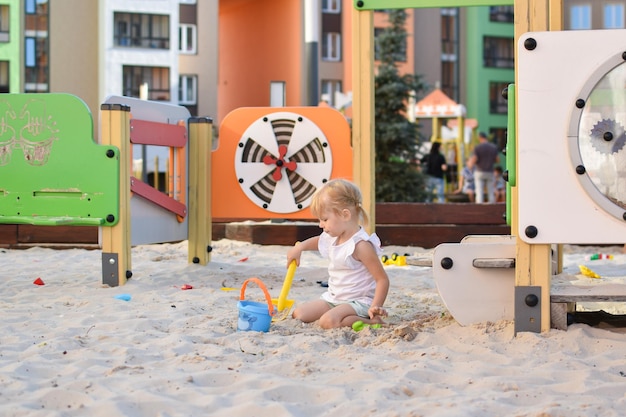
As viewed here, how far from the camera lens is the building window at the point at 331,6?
3562 centimetres

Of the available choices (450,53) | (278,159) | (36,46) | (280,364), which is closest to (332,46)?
(450,53)

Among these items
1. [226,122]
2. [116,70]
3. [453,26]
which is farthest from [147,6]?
[226,122]

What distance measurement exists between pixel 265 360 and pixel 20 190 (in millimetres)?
3319

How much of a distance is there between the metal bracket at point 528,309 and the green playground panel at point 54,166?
3.07 metres

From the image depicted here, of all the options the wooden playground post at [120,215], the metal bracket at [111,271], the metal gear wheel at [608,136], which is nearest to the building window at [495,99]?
the wooden playground post at [120,215]

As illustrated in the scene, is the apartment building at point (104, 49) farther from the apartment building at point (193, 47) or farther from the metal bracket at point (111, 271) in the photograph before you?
the metal bracket at point (111, 271)

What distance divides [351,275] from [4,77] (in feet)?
95.2

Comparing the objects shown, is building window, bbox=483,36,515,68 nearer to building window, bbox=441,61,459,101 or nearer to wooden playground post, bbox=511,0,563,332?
building window, bbox=441,61,459,101

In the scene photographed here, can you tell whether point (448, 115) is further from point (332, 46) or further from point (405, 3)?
point (405, 3)

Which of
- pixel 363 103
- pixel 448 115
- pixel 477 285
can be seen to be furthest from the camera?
pixel 448 115

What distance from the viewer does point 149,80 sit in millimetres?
32531

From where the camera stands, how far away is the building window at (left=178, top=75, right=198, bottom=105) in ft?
110

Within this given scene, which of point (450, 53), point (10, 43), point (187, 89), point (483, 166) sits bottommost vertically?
point (483, 166)

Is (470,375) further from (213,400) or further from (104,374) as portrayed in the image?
(104,374)
